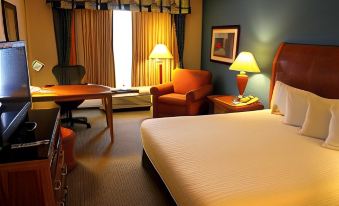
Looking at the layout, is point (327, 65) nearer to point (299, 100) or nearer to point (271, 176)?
point (299, 100)

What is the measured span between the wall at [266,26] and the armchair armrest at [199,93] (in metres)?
0.37

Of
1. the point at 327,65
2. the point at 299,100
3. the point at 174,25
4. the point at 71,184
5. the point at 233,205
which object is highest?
the point at 174,25

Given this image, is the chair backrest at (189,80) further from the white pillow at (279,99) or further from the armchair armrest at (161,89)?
the white pillow at (279,99)

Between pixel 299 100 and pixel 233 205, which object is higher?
pixel 299 100

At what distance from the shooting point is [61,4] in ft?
15.1

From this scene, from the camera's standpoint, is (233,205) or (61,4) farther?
(61,4)

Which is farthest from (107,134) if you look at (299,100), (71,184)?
(299,100)

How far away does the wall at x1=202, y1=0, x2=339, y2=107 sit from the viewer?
281 cm

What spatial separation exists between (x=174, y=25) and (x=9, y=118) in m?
4.29

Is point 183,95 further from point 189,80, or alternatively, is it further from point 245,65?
point 245,65

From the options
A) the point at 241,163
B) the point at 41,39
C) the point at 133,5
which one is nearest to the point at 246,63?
the point at 241,163

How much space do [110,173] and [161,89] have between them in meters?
2.05

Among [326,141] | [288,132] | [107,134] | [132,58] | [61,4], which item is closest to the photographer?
[326,141]

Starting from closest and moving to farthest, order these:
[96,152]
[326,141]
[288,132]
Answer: [326,141], [288,132], [96,152]
